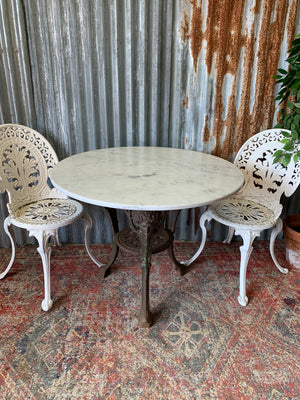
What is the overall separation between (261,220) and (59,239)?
172 cm

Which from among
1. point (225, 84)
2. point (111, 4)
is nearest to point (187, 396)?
point (225, 84)

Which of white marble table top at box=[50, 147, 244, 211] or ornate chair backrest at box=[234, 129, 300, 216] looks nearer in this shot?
white marble table top at box=[50, 147, 244, 211]

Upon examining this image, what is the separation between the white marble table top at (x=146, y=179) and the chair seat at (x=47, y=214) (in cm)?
33

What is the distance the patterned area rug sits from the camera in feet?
4.83

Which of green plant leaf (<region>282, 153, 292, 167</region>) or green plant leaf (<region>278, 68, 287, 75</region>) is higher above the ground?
green plant leaf (<region>278, 68, 287, 75</region>)

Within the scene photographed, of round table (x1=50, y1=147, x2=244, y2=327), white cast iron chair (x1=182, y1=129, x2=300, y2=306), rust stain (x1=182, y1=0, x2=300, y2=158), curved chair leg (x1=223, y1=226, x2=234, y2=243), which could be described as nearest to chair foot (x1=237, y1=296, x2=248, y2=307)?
white cast iron chair (x1=182, y1=129, x2=300, y2=306)

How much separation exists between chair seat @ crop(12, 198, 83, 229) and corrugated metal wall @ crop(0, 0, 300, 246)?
0.49 meters

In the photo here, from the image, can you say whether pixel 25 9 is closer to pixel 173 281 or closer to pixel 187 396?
pixel 173 281

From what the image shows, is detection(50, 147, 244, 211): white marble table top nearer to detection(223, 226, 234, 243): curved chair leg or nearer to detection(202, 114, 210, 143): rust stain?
detection(202, 114, 210, 143): rust stain

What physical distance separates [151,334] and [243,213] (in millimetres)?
1005

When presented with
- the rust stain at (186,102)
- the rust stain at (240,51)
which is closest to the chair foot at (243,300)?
the rust stain at (240,51)

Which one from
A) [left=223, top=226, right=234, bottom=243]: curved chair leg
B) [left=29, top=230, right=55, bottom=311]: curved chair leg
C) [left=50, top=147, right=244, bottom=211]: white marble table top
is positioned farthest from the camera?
[left=223, top=226, right=234, bottom=243]: curved chair leg

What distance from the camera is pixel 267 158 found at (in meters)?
2.33

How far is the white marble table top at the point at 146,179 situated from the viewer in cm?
142
